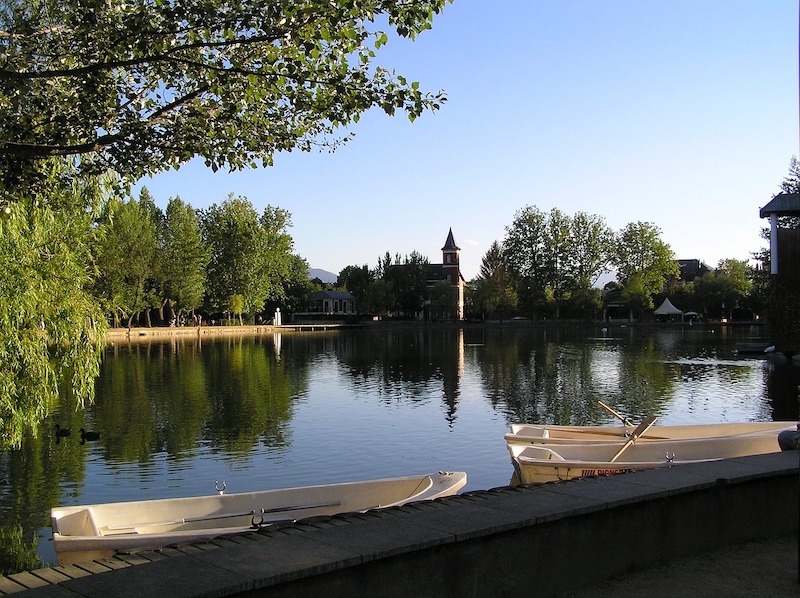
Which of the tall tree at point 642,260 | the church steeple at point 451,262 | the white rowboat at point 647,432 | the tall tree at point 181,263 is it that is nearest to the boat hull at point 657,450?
the white rowboat at point 647,432

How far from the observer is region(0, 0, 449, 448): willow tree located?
629cm

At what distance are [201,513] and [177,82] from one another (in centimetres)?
462

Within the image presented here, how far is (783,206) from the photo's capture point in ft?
128

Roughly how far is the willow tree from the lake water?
19.1 ft

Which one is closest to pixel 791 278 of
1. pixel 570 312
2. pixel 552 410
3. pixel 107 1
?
pixel 552 410

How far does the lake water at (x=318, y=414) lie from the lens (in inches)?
A: 587

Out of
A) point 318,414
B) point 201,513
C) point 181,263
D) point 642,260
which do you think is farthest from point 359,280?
point 201,513

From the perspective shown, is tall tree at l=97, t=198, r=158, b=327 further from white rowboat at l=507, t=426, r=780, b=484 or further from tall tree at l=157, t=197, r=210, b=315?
white rowboat at l=507, t=426, r=780, b=484

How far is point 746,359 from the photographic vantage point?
4309cm

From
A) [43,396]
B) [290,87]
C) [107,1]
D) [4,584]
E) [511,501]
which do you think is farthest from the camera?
[43,396]

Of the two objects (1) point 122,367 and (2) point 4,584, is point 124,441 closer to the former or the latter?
(2) point 4,584

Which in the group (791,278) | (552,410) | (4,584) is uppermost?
(791,278)

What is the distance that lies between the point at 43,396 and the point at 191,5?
8362 millimetres

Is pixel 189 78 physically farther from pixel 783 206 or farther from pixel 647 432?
pixel 783 206
